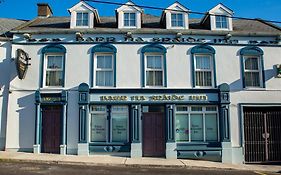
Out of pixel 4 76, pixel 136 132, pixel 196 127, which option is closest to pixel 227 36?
pixel 196 127

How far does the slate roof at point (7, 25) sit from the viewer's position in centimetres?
1697

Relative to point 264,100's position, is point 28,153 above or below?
below

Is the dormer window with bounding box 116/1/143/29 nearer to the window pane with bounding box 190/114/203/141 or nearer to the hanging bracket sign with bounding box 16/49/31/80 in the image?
the hanging bracket sign with bounding box 16/49/31/80

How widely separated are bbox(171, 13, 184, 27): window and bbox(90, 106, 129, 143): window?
18.2 ft

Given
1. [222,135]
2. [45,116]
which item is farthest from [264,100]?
[45,116]

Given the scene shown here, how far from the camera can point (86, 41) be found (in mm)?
16547

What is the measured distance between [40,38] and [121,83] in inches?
199

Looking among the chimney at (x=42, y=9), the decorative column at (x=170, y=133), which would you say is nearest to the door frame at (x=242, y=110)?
the decorative column at (x=170, y=133)

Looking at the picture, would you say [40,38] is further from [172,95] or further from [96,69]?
[172,95]

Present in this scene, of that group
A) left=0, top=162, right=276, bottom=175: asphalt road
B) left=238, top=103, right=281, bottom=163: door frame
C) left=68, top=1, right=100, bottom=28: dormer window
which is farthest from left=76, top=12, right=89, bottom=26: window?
left=238, top=103, right=281, bottom=163: door frame

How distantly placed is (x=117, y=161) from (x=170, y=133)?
3.34 metres

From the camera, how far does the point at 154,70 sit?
16.6 m

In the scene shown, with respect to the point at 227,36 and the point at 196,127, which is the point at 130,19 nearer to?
the point at 227,36

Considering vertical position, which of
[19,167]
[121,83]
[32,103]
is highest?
[121,83]
